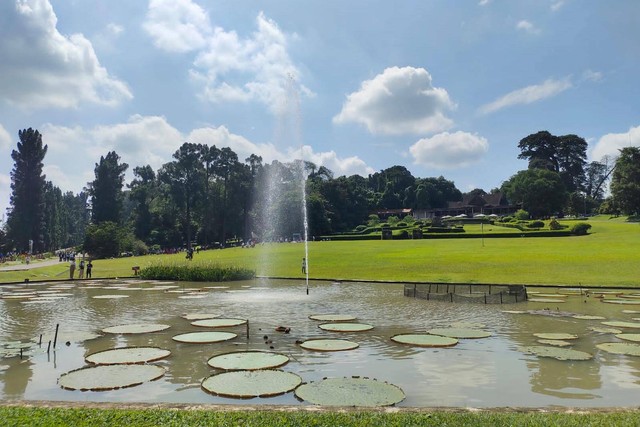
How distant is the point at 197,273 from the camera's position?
39.6 metres

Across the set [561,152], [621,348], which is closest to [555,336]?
[621,348]

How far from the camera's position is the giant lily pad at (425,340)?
13984mm

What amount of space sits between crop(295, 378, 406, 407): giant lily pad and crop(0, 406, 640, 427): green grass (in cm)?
129

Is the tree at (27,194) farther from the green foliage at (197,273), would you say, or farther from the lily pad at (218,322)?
the lily pad at (218,322)

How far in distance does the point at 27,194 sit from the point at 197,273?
90.6 meters

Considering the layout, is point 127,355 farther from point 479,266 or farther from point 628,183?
point 628,183

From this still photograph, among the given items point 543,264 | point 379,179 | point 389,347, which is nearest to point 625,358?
point 389,347

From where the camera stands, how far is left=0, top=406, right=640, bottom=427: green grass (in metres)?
6.90

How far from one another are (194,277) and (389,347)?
29.3 metres

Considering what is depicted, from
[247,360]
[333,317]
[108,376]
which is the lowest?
[333,317]

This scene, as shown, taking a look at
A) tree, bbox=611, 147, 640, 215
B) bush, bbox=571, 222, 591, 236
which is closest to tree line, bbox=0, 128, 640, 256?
tree, bbox=611, 147, 640, 215

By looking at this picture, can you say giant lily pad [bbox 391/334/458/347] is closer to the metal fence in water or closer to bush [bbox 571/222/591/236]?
the metal fence in water

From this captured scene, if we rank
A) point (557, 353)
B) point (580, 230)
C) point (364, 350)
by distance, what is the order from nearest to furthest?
1. point (557, 353)
2. point (364, 350)
3. point (580, 230)

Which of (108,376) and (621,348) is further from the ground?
(108,376)
